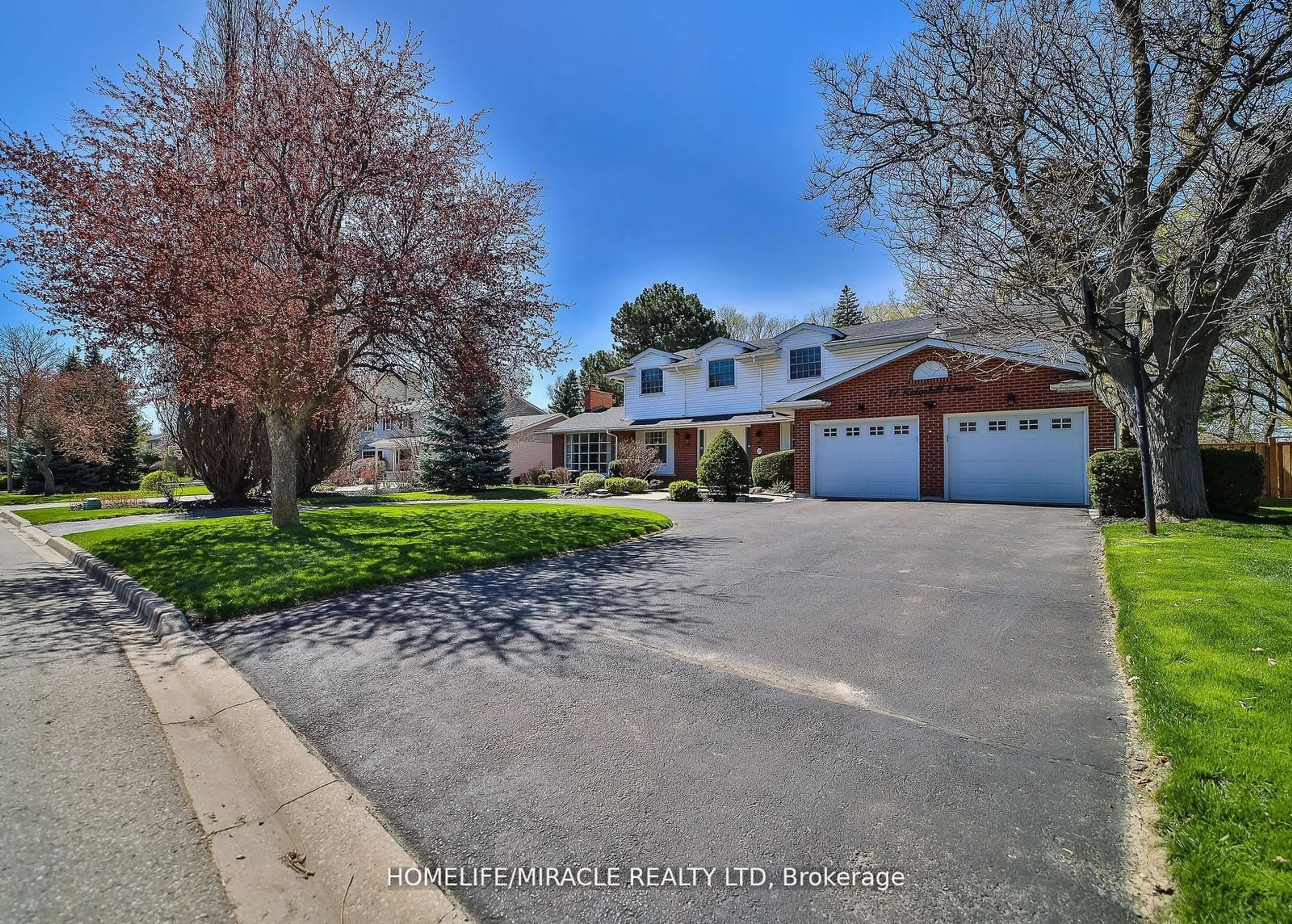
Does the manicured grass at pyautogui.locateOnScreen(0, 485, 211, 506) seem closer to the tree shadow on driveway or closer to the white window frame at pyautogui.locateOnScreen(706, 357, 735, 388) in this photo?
the white window frame at pyautogui.locateOnScreen(706, 357, 735, 388)

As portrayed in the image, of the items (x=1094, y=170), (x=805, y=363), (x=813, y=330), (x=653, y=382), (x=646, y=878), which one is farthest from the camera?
(x=653, y=382)

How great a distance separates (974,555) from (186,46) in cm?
1633

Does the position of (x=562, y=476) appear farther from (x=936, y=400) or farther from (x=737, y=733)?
(x=737, y=733)

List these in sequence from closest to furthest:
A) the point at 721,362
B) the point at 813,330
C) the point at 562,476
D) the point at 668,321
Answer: the point at 813,330
the point at 721,362
the point at 562,476
the point at 668,321

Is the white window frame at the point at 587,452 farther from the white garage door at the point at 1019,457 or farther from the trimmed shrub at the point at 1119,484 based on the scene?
the trimmed shrub at the point at 1119,484

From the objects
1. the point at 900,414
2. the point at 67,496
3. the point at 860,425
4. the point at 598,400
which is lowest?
the point at 67,496

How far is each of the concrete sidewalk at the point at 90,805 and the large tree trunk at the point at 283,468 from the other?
6.28 metres

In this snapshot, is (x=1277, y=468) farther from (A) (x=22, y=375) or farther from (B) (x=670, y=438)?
(A) (x=22, y=375)

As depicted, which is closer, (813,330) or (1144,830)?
(1144,830)

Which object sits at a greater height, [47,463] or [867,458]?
[47,463]

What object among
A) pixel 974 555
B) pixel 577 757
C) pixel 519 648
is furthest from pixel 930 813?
pixel 974 555

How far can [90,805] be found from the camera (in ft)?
8.75

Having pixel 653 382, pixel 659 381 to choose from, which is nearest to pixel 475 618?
pixel 659 381

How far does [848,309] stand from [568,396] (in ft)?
82.2
